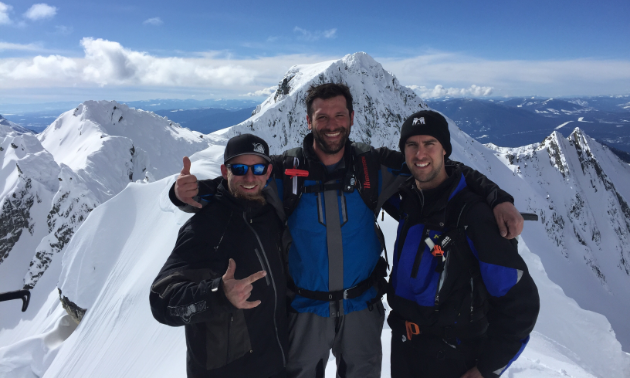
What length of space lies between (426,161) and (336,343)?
2.50m

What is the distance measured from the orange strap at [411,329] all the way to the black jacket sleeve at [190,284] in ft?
6.56

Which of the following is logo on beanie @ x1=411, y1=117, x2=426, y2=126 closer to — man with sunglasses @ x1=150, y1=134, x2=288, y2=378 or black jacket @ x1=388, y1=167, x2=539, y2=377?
black jacket @ x1=388, y1=167, x2=539, y2=377

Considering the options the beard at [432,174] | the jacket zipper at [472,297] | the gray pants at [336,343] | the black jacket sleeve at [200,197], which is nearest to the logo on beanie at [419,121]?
the beard at [432,174]

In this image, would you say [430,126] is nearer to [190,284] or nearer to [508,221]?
[508,221]

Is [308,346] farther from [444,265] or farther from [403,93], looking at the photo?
[403,93]

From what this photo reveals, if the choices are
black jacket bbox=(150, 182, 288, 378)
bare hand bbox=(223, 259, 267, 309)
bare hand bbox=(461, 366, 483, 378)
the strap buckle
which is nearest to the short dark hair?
the strap buckle

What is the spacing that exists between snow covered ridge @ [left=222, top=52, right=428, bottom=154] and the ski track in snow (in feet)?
1.01

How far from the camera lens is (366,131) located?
6994 centimetres

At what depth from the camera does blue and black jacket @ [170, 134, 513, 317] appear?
150 inches

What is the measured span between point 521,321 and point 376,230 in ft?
5.76

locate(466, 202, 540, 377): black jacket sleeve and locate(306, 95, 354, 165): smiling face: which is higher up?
locate(306, 95, 354, 165): smiling face

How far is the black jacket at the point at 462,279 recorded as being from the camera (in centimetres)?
294

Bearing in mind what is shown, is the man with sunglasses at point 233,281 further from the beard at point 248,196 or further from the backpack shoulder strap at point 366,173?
the backpack shoulder strap at point 366,173

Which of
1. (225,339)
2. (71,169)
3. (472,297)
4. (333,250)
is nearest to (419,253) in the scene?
(472,297)
